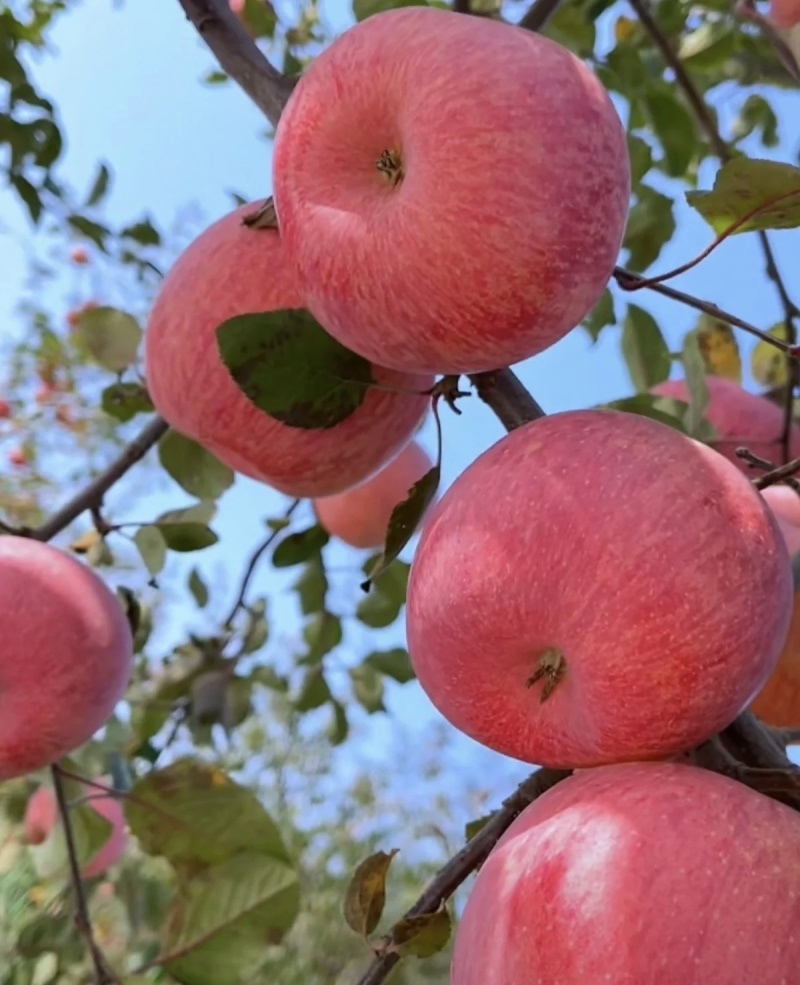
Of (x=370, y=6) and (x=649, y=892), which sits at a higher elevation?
(x=370, y=6)

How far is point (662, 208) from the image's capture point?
1.28 m

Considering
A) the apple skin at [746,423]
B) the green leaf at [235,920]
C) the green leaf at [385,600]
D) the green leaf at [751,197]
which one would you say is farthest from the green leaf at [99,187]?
the green leaf at [751,197]

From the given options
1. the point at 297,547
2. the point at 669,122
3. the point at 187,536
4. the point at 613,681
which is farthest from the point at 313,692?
the point at 613,681

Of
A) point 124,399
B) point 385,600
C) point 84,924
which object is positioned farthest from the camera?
point 385,600

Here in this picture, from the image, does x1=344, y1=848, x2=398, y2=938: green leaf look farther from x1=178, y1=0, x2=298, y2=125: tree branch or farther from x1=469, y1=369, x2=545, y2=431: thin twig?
x1=178, y1=0, x2=298, y2=125: tree branch

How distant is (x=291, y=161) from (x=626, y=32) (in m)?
1.19

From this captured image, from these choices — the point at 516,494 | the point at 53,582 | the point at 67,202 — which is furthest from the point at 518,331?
the point at 67,202

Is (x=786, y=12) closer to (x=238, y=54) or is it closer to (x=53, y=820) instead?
(x=238, y=54)

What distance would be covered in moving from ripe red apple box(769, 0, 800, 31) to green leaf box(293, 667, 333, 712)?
1.04 m

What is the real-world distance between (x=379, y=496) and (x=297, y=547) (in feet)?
0.40

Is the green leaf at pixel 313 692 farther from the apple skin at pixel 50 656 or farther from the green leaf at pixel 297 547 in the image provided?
the apple skin at pixel 50 656

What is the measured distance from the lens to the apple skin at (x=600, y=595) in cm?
45

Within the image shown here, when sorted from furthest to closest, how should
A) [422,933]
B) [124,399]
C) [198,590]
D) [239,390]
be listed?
[198,590]
[124,399]
[239,390]
[422,933]

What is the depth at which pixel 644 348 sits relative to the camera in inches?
45.5
